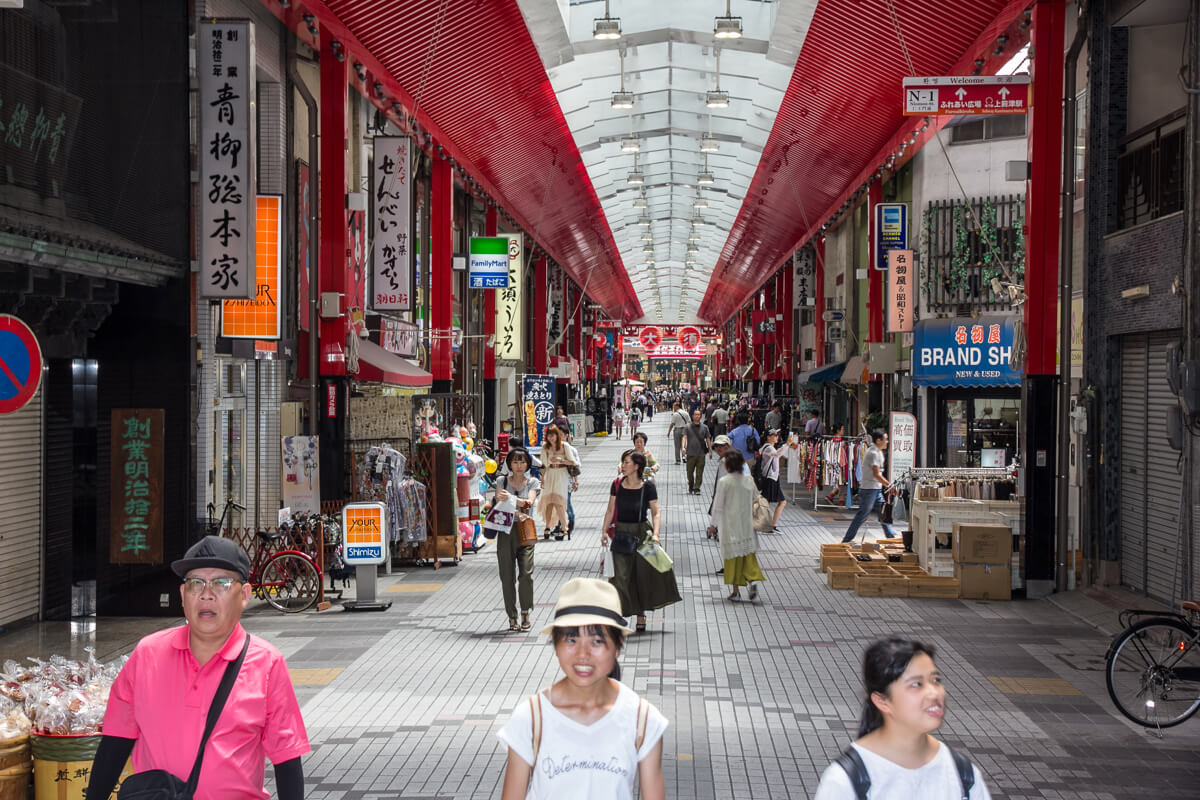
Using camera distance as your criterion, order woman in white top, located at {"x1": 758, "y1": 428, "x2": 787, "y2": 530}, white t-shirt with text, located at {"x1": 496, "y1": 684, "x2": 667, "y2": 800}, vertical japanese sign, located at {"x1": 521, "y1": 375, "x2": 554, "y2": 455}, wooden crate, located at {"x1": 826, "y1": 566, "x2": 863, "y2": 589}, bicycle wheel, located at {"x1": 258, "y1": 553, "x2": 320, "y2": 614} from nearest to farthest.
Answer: white t-shirt with text, located at {"x1": 496, "y1": 684, "x2": 667, "y2": 800} → bicycle wheel, located at {"x1": 258, "y1": 553, "x2": 320, "y2": 614} → wooden crate, located at {"x1": 826, "y1": 566, "x2": 863, "y2": 589} → woman in white top, located at {"x1": 758, "y1": 428, "x2": 787, "y2": 530} → vertical japanese sign, located at {"x1": 521, "y1": 375, "x2": 554, "y2": 455}

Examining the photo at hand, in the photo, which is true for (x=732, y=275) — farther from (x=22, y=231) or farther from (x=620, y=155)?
(x=22, y=231)

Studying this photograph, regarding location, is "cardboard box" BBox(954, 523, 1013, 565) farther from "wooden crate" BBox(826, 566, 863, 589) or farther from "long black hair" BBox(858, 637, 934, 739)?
"long black hair" BBox(858, 637, 934, 739)

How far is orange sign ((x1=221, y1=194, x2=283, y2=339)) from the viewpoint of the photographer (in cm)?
1316

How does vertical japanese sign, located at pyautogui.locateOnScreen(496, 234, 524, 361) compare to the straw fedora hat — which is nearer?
the straw fedora hat

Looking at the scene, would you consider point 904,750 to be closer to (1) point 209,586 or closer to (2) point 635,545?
(1) point 209,586

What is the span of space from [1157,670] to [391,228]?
1227 centimetres

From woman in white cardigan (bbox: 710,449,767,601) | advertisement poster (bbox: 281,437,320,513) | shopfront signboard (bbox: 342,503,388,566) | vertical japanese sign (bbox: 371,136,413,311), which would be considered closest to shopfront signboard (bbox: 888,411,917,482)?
woman in white cardigan (bbox: 710,449,767,601)

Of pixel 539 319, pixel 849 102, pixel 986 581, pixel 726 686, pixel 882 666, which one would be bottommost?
pixel 726 686

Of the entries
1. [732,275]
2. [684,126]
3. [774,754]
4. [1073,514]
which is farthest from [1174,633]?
[732,275]

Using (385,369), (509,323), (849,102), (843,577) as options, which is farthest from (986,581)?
(509,323)

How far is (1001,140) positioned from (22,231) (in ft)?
56.7

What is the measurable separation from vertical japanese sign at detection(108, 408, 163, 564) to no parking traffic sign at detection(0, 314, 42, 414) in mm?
4162

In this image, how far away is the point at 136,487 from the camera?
444 inches

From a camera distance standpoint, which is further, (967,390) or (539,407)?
(539,407)
